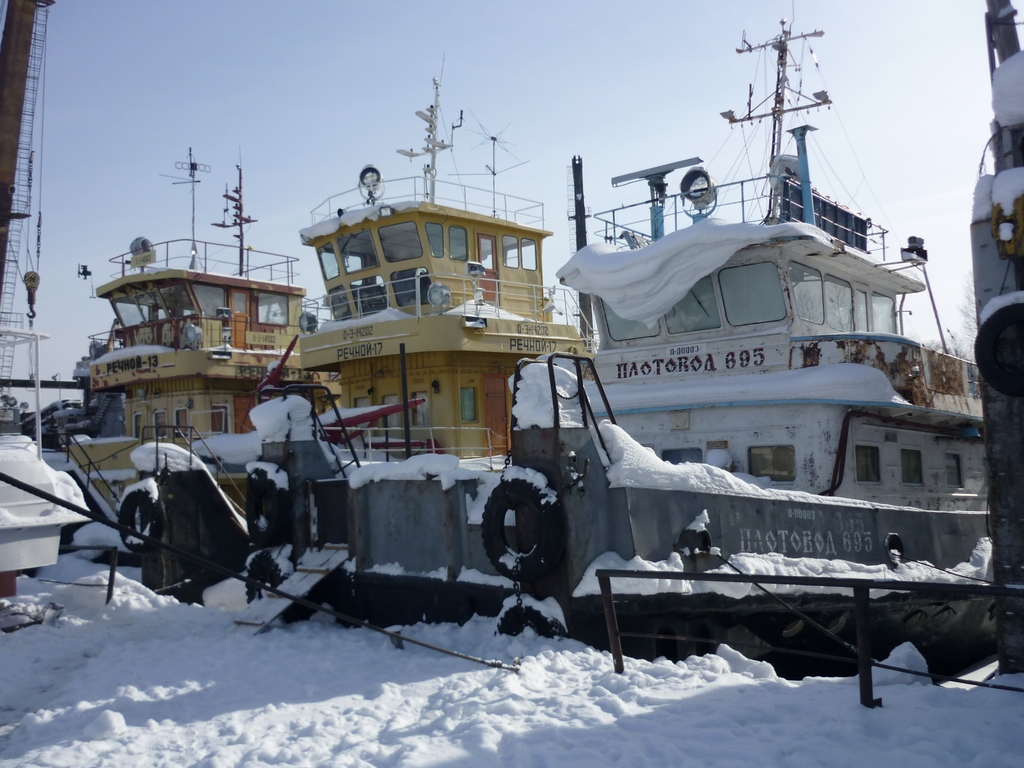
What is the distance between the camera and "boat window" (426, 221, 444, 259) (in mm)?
17266

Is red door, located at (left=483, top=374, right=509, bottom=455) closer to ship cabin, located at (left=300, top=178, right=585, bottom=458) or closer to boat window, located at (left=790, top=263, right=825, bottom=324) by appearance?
ship cabin, located at (left=300, top=178, right=585, bottom=458)

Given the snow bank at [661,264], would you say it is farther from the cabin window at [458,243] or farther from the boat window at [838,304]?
the cabin window at [458,243]

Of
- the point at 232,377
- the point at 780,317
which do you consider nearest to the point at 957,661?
the point at 780,317

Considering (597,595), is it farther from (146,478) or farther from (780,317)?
(146,478)

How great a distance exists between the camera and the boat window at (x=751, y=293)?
930cm

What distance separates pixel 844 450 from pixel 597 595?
347cm

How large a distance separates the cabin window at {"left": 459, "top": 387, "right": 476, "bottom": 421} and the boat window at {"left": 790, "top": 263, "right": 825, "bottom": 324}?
273 inches

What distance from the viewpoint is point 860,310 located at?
1090cm

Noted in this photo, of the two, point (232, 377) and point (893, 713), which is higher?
point (232, 377)

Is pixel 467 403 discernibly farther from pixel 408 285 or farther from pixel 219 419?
pixel 219 419

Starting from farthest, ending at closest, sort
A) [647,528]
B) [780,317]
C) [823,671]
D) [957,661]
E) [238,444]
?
[238,444], [957,661], [780,317], [823,671], [647,528]

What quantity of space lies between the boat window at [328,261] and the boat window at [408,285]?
147 centimetres

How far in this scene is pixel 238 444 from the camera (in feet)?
49.6

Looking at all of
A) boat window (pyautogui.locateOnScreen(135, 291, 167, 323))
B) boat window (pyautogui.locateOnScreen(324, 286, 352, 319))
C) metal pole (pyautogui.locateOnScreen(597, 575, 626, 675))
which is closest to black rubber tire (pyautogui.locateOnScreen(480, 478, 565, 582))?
metal pole (pyautogui.locateOnScreen(597, 575, 626, 675))
